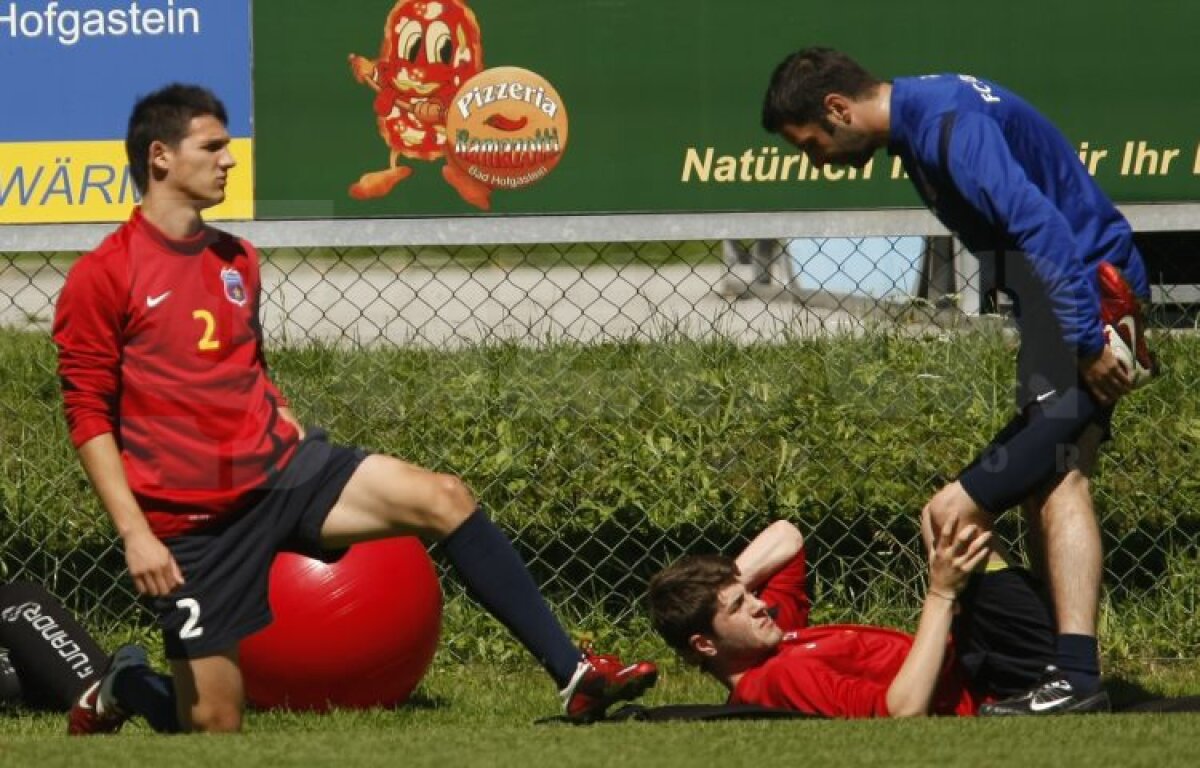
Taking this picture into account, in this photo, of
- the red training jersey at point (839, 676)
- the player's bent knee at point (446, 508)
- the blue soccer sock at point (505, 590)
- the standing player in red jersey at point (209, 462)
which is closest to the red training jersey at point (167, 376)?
the standing player in red jersey at point (209, 462)

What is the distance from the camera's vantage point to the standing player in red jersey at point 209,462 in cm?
491

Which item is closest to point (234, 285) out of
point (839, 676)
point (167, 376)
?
point (167, 376)

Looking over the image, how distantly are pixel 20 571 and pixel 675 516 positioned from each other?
222cm

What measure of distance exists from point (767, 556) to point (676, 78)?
1.69 metres

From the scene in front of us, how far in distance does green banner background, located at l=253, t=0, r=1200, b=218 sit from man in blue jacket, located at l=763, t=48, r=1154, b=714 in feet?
4.09

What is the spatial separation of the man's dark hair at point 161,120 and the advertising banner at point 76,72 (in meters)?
1.44

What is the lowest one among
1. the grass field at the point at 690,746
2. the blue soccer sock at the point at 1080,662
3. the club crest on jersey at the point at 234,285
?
the grass field at the point at 690,746

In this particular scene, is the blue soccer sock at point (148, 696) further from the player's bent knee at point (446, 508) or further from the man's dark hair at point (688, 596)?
the man's dark hair at point (688, 596)

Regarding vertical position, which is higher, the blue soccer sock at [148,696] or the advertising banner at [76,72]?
the advertising banner at [76,72]

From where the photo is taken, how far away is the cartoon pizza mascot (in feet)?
21.5

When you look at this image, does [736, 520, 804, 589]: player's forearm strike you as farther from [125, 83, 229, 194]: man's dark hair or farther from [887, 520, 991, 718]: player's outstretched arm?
[125, 83, 229, 194]: man's dark hair

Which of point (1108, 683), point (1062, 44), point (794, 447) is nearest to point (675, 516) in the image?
point (794, 447)

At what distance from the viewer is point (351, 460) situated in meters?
5.04

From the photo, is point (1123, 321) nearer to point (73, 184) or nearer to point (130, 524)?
point (130, 524)
